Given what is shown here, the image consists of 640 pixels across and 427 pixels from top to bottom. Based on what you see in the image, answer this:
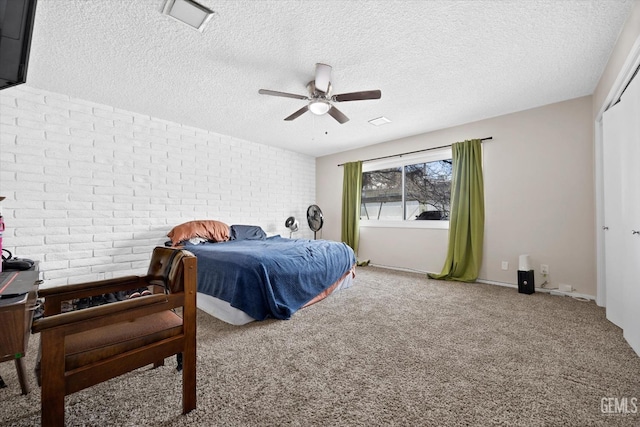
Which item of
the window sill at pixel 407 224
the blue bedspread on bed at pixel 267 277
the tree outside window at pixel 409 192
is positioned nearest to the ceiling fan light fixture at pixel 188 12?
the blue bedspread on bed at pixel 267 277

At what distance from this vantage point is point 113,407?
4.24 feet

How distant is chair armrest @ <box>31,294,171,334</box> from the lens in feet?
3.05

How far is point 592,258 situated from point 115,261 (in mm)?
5553

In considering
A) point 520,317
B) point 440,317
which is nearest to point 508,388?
point 440,317

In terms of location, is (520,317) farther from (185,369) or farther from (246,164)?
(246,164)

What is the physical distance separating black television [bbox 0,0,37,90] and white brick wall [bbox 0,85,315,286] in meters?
2.05

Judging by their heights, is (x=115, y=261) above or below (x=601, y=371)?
above

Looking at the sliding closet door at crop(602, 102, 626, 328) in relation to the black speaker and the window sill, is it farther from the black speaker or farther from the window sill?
the window sill

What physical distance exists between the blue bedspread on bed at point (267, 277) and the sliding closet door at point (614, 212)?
245 centimetres

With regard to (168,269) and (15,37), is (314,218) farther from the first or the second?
(15,37)

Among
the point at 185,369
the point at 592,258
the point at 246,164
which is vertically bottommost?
the point at 185,369

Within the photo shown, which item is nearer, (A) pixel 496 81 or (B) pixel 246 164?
(A) pixel 496 81

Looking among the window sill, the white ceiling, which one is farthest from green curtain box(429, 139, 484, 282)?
the white ceiling

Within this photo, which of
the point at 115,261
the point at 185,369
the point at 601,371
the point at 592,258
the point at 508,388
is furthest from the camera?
the point at 115,261
